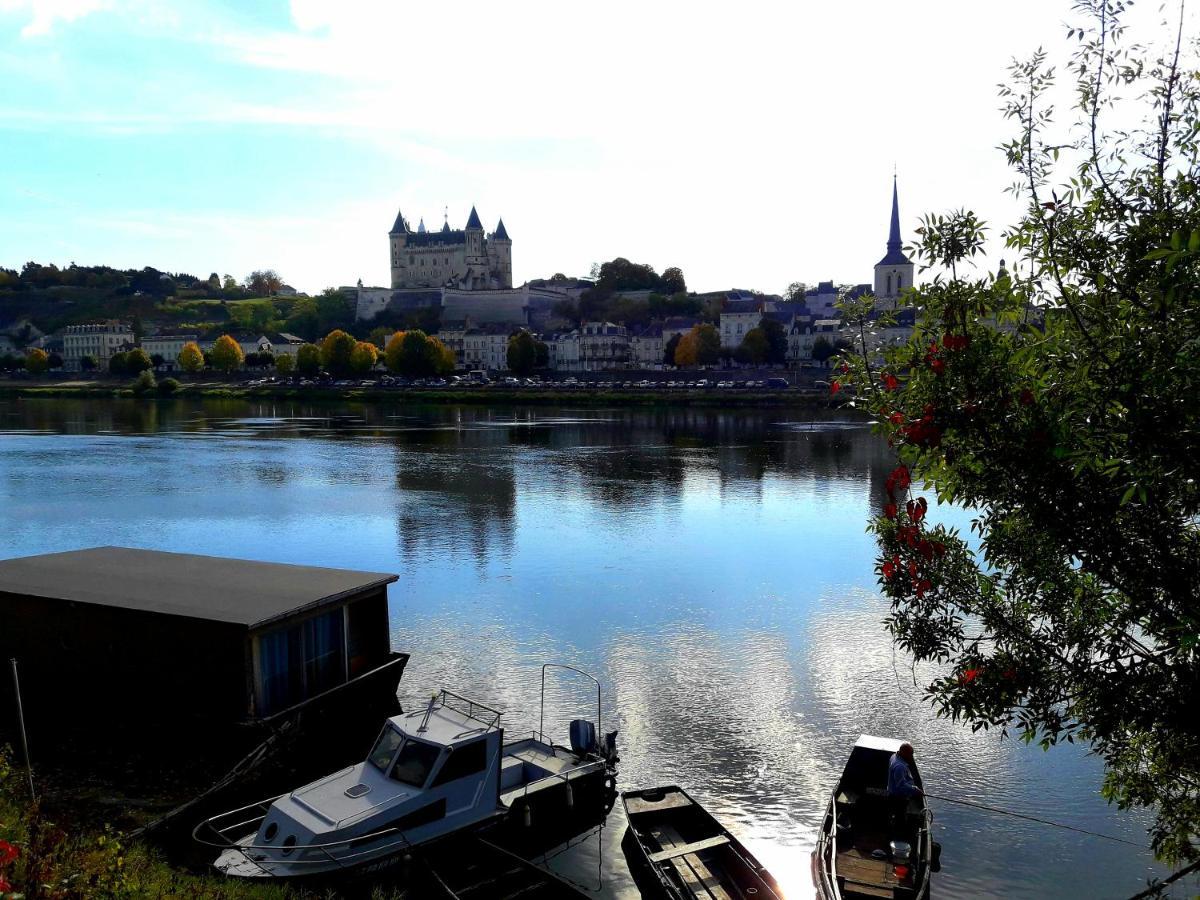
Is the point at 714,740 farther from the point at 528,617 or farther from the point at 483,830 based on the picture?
the point at 528,617

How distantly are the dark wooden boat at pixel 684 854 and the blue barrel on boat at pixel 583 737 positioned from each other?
109 centimetres

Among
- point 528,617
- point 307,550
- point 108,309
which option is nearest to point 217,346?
point 108,309

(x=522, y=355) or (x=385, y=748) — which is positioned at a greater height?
(x=522, y=355)

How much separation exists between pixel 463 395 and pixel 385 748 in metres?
92.3

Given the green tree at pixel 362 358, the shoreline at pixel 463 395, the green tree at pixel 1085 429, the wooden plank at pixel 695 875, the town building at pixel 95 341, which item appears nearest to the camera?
the green tree at pixel 1085 429

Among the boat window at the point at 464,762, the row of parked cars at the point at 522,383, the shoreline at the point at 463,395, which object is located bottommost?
the boat window at the point at 464,762

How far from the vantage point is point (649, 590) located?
23.0 m

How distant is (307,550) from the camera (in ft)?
88.5

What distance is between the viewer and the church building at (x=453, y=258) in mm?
167250

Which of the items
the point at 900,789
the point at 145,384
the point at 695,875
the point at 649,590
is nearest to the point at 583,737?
the point at 695,875

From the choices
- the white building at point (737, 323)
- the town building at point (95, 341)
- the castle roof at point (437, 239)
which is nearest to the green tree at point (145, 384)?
the town building at point (95, 341)

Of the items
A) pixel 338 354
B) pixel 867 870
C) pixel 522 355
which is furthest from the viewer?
pixel 522 355

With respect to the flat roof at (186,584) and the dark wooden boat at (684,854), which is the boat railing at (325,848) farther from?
the flat roof at (186,584)

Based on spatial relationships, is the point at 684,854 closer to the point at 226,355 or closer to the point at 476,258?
the point at 226,355
